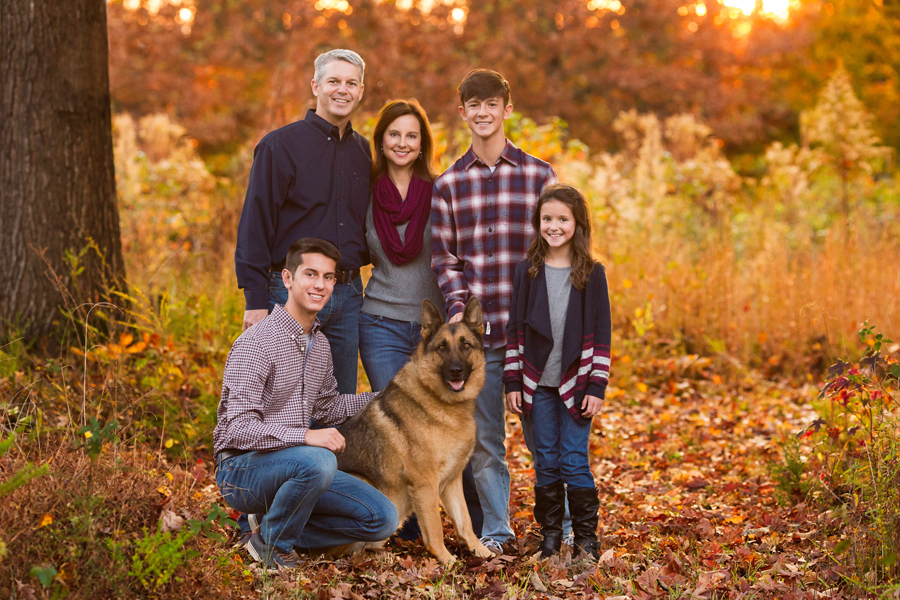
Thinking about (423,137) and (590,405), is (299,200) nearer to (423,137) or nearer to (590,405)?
(423,137)

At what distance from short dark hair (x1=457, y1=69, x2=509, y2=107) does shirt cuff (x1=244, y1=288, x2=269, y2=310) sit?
147 centimetres

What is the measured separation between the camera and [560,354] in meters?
3.75

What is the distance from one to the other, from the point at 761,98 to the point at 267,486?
20580 millimetres

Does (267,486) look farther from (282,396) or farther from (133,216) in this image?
(133,216)

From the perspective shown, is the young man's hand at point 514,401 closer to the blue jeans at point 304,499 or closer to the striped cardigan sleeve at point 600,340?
the striped cardigan sleeve at point 600,340

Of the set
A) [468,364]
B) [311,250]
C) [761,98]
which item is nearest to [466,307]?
[468,364]

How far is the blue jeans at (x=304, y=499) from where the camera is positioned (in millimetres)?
3410

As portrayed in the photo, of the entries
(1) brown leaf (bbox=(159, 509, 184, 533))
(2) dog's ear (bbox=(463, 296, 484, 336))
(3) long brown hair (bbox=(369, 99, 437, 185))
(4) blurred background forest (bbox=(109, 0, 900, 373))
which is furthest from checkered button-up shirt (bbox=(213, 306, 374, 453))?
(4) blurred background forest (bbox=(109, 0, 900, 373))

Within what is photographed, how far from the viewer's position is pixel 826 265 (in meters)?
7.40

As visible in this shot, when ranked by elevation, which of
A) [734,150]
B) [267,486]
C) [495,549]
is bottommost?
[495,549]

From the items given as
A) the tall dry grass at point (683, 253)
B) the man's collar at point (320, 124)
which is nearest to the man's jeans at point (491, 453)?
the man's collar at point (320, 124)

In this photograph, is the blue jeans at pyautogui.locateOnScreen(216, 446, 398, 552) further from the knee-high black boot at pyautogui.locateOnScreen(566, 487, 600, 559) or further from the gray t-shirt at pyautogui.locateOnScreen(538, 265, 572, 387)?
the gray t-shirt at pyautogui.locateOnScreen(538, 265, 572, 387)

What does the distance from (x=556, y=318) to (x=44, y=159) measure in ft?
13.1

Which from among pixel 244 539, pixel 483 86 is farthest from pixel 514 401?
pixel 483 86
